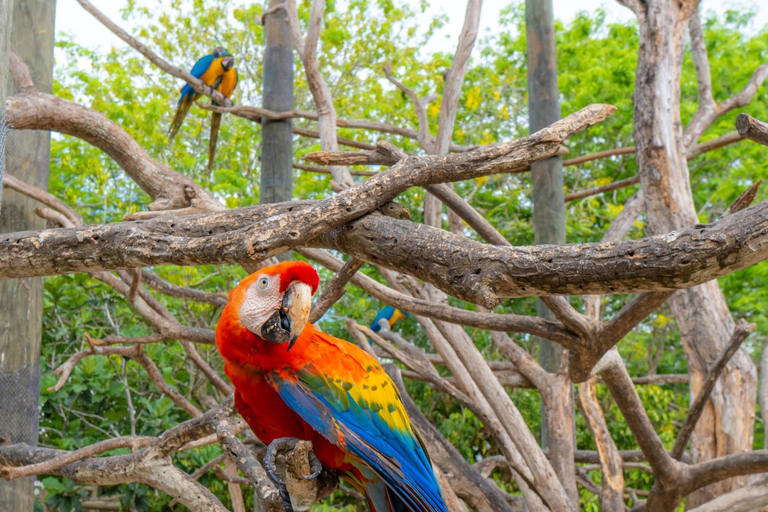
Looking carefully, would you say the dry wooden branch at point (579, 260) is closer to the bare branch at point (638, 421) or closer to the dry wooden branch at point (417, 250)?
the dry wooden branch at point (417, 250)

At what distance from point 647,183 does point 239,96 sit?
6.04 metres

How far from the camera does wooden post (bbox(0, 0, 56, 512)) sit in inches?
108

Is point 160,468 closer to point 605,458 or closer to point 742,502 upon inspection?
point 605,458

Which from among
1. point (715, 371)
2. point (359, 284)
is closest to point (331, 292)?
point (359, 284)

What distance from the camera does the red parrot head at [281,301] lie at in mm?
1357

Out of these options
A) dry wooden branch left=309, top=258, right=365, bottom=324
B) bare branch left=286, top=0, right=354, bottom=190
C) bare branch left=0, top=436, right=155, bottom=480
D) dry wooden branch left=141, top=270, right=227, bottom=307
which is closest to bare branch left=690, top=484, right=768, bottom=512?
dry wooden branch left=309, top=258, right=365, bottom=324

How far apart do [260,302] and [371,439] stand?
0.38 metres

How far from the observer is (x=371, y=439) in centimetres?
145

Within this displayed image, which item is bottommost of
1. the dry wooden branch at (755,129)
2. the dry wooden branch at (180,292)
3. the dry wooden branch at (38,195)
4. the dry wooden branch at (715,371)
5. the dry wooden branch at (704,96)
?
the dry wooden branch at (715,371)

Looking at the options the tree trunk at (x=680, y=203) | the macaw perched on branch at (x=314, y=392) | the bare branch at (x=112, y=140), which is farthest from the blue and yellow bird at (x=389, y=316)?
the macaw perched on branch at (x=314, y=392)

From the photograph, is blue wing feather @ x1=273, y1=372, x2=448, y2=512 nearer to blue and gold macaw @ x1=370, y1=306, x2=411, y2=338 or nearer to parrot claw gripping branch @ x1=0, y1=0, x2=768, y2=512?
parrot claw gripping branch @ x1=0, y1=0, x2=768, y2=512

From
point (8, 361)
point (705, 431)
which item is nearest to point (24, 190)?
point (8, 361)

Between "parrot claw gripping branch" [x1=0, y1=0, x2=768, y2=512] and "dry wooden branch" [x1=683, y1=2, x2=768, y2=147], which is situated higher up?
"dry wooden branch" [x1=683, y1=2, x2=768, y2=147]

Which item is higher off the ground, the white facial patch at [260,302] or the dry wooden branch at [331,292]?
the dry wooden branch at [331,292]
